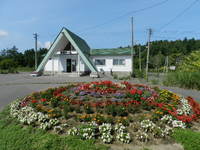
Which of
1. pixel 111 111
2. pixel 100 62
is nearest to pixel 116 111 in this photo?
pixel 111 111

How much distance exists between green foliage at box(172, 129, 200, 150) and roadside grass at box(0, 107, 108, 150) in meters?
1.74

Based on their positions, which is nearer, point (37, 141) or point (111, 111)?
point (37, 141)

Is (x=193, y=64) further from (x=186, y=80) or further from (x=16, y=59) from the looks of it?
(x=16, y=59)

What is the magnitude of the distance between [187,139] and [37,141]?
3.48m

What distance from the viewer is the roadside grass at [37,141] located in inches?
106

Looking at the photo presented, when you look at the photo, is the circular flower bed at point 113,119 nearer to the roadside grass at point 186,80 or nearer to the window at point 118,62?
the roadside grass at point 186,80

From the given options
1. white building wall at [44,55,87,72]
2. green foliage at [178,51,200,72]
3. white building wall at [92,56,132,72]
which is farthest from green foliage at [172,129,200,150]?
white building wall at [44,55,87,72]

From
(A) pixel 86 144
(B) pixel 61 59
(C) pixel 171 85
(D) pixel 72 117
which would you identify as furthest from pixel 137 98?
(B) pixel 61 59

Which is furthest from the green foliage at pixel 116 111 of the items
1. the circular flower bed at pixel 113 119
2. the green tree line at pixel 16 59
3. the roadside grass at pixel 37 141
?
the green tree line at pixel 16 59

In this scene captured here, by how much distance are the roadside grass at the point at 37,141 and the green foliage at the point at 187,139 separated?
5.71 ft

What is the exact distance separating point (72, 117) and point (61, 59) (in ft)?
61.2

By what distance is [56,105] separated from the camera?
4730 millimetres

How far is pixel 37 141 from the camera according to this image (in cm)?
290

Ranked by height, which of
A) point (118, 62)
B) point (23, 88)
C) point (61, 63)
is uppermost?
point (118, 62)
